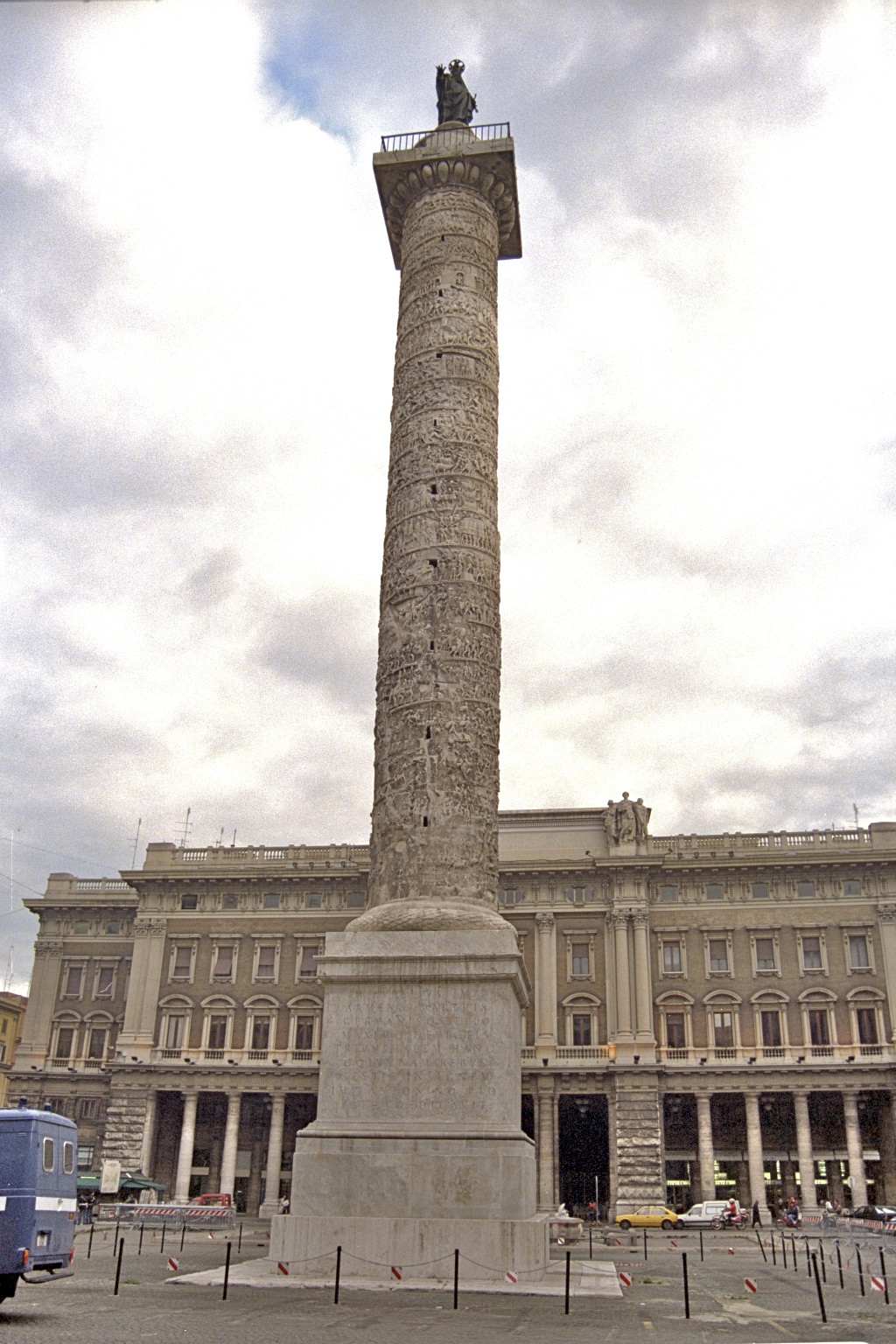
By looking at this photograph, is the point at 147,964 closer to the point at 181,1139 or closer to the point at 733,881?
the point at 181,1139

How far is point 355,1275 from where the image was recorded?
1586 cm

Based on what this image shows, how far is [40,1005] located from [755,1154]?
2906 centimetres

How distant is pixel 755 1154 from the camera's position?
41.0 metres

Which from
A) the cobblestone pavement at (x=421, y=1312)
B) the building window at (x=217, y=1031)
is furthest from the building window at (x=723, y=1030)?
the cobblestone pavement at (x=421, y=1312)

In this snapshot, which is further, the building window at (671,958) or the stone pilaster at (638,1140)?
the building window at (671,958)

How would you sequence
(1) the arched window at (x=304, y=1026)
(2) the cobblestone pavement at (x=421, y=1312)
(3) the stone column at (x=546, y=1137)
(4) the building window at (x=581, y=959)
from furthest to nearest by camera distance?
1. (1) the arched window at (x=304, y=1026)
2. (4) the building window at (x=581, y=959)
3. (3) the stone column at (x=546, y=1137)
4. (2) the cobblestone pavement at (x=421, y=1312)

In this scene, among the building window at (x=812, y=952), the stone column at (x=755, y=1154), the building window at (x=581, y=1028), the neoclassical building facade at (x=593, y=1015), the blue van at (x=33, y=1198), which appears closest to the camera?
the blue van at (x=33, y=1198)

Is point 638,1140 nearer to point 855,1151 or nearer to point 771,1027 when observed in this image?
point 771,1027

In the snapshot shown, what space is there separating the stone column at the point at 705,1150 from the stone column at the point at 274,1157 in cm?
1502

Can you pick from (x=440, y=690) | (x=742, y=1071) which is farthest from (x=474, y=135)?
(x=742, y=1071)

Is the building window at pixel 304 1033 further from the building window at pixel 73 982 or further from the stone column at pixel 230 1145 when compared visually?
the building window at pixel 73 982

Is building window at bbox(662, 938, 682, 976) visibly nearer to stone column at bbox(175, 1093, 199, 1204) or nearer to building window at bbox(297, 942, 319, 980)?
building window at bbox(297, 942, 319, 980)

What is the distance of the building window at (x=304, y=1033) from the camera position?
148 ft

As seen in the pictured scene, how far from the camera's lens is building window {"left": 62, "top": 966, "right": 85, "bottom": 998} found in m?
49.1
